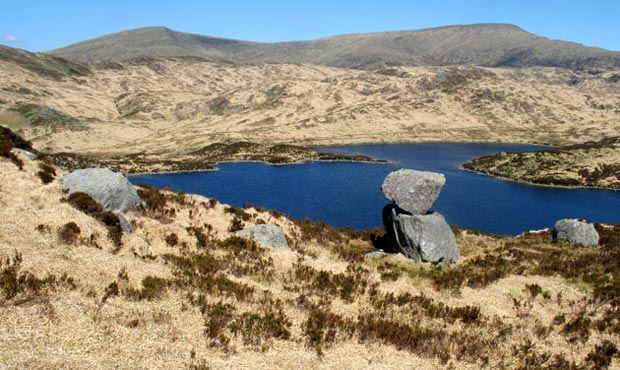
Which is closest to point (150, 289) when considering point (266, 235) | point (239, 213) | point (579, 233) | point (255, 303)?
point (255, 303)

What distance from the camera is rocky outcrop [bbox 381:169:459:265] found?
30.0 meters

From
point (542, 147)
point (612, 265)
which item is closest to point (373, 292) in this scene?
point (612, 265)

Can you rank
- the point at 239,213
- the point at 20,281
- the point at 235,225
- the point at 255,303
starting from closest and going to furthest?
the point at 20,281 < the point at 255,303 < the point at 235,225 < the point at 239,213

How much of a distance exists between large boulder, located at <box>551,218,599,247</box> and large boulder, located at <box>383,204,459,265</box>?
1197 cm

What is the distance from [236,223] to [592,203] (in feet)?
269

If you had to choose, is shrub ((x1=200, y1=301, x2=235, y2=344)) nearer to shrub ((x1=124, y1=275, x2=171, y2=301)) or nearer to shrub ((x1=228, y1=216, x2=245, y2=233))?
shrub ((x1=124, y1=275, x2=171, y2=301))

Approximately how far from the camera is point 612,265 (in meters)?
27.7

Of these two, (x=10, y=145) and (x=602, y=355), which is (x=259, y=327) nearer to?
(x=602, y=355)

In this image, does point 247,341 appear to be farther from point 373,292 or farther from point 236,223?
point 236,223

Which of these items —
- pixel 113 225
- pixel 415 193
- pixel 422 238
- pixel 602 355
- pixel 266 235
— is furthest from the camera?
pixel 415 193

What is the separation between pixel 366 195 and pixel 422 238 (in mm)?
53115

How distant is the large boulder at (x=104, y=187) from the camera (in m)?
25.6

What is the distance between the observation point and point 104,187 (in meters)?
26.2

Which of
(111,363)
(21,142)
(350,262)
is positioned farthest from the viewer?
(21,142)
